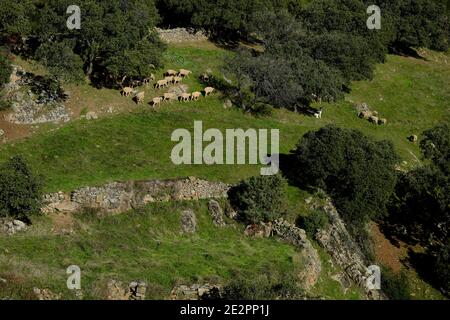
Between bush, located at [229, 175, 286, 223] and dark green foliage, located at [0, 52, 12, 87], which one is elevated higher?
dark green foliage, located at [0, 52, 12, 87]

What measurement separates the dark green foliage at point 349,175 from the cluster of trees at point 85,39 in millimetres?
25952

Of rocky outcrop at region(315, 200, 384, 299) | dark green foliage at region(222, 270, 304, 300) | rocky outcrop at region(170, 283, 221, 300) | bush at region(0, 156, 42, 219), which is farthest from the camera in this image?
rocky outcrop at region(315, 200, 384, 299)

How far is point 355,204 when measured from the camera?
198 feet

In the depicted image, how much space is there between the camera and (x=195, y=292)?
4472cm

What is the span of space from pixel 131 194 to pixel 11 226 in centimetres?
1159

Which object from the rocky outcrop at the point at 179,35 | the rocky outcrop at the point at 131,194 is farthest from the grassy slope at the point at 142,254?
the rocky outcrop at the point at 179,35

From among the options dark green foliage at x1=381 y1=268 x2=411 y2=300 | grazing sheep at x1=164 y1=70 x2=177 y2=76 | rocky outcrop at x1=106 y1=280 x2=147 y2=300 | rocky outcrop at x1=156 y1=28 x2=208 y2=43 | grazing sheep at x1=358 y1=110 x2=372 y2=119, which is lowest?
dark green foliage at x1=381 y1=268 x2=411 y2=300

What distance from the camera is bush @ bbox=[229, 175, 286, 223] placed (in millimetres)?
55531

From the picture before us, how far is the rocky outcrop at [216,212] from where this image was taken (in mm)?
55781

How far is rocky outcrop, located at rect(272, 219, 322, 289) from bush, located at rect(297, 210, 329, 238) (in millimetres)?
1043

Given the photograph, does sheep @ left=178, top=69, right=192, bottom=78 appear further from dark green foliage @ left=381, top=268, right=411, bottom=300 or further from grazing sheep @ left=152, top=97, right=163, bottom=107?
dark green foliage @ left=381, top=268, right=411, bottom=300

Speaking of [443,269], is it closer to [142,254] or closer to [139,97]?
[142,254]

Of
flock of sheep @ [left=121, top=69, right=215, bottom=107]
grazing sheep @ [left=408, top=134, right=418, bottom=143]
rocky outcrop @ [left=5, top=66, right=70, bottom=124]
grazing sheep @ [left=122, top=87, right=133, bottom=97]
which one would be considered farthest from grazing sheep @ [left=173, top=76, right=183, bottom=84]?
grazing sheep @ [left=408, top=134, right=418, bottom=143]

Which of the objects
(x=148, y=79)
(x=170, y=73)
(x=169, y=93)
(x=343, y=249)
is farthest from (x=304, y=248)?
(x=170, y=73)
